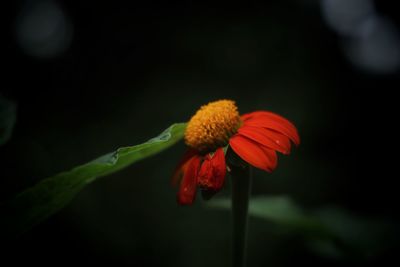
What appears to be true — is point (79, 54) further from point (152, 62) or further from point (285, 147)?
point (285, 147)

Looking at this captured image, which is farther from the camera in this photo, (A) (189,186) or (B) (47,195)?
(A) (189,186)

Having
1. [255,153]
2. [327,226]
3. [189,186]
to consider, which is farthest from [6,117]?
[327,226]

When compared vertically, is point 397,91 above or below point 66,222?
above

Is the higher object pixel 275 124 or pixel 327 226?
pixel 275 124

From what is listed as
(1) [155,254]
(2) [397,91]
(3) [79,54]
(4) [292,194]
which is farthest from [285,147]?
(2) [397,91]

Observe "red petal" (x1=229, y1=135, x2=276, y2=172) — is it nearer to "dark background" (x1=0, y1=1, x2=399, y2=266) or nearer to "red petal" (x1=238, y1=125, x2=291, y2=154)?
"red petal" (x1=238, y1=125, x2=291, y2=154)

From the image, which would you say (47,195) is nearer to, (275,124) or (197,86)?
(275,124)

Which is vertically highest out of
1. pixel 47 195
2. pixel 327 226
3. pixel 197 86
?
pixel 197 86
